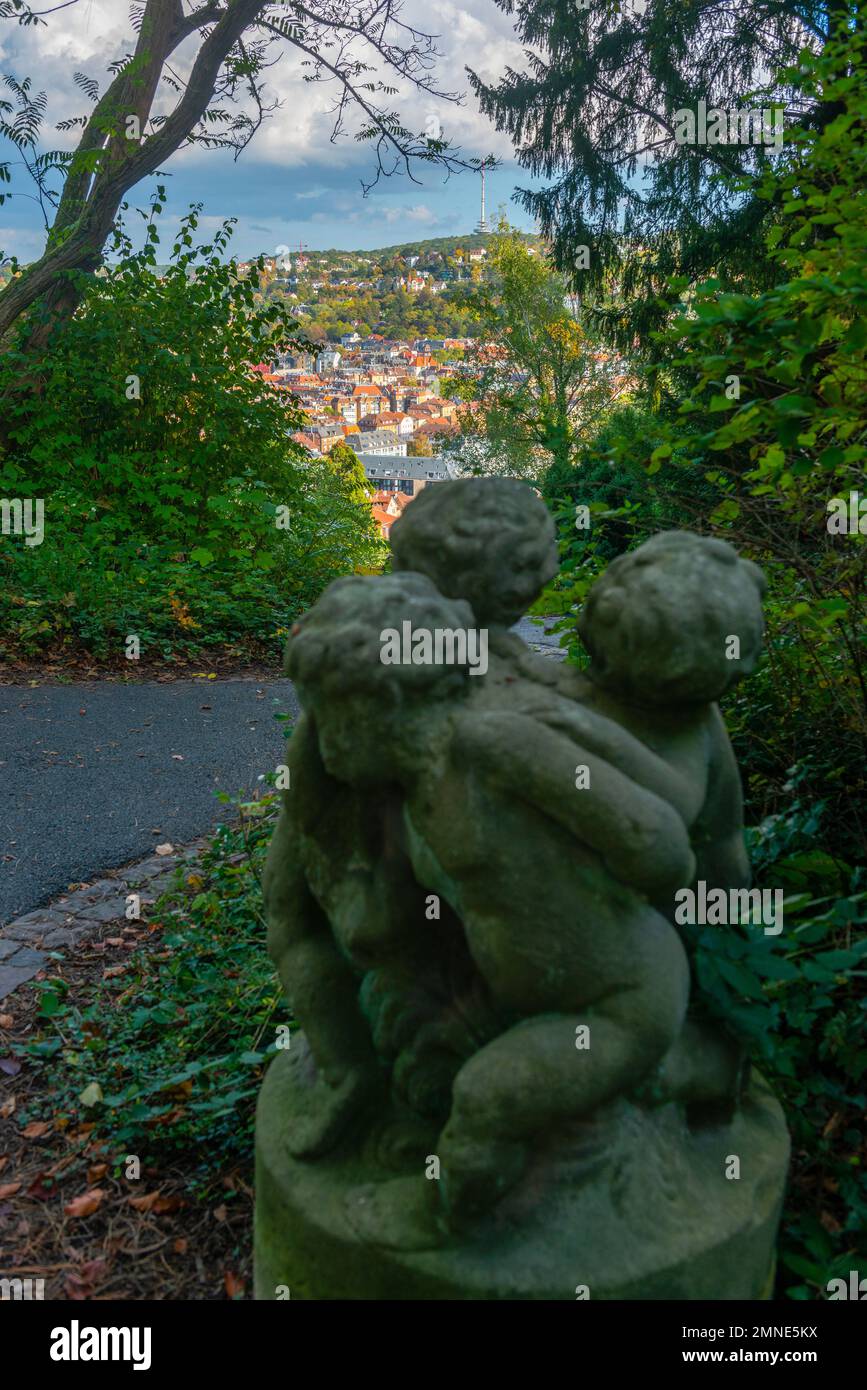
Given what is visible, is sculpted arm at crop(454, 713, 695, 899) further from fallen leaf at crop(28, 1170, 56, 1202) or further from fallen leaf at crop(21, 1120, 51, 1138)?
fallen leaf at crop(21, 1120, 51, 1138)

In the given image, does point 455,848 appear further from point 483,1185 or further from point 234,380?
point 234,380

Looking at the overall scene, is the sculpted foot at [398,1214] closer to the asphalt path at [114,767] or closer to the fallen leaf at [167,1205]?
the fallen leaf at [167,1205]

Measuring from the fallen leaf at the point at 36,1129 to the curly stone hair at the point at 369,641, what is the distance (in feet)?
7.74

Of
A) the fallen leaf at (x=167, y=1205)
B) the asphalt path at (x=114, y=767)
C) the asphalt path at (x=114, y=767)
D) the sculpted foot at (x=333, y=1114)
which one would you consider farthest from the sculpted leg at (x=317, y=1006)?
the asphalt path at (x=114, y=767)

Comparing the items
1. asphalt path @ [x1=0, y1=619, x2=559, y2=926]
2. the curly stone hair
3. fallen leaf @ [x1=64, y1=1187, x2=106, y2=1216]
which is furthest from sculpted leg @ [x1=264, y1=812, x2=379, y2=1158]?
asphalt path @ [x1=0, y1=619, x2=559, y2=926]

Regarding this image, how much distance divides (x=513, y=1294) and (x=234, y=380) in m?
11.1

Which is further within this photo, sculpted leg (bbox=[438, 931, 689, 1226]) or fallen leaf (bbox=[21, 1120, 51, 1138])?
fallen leaf (bbox=[21, 1120, 51, 1138])

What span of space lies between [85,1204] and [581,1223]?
1.88 metres

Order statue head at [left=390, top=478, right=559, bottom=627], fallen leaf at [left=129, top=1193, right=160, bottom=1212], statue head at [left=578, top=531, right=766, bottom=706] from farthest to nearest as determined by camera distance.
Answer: fallen leaf at [left=129, top=1193, right=160, bottom=1212], statue head at [left=390, top=478, right=559, bottom=627], statue head at [left=578, top=531, right=766, bottom=706]

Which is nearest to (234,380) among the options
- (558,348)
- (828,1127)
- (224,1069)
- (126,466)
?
(126,466)

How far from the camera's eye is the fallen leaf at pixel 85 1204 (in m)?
3.12

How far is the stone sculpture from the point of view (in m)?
1.78

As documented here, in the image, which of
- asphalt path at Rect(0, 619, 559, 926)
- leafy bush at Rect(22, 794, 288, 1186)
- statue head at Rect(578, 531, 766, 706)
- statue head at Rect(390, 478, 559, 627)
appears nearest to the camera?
statue head at Rect(578, 531, 766, 706)

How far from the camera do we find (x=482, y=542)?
2027 millimetres
